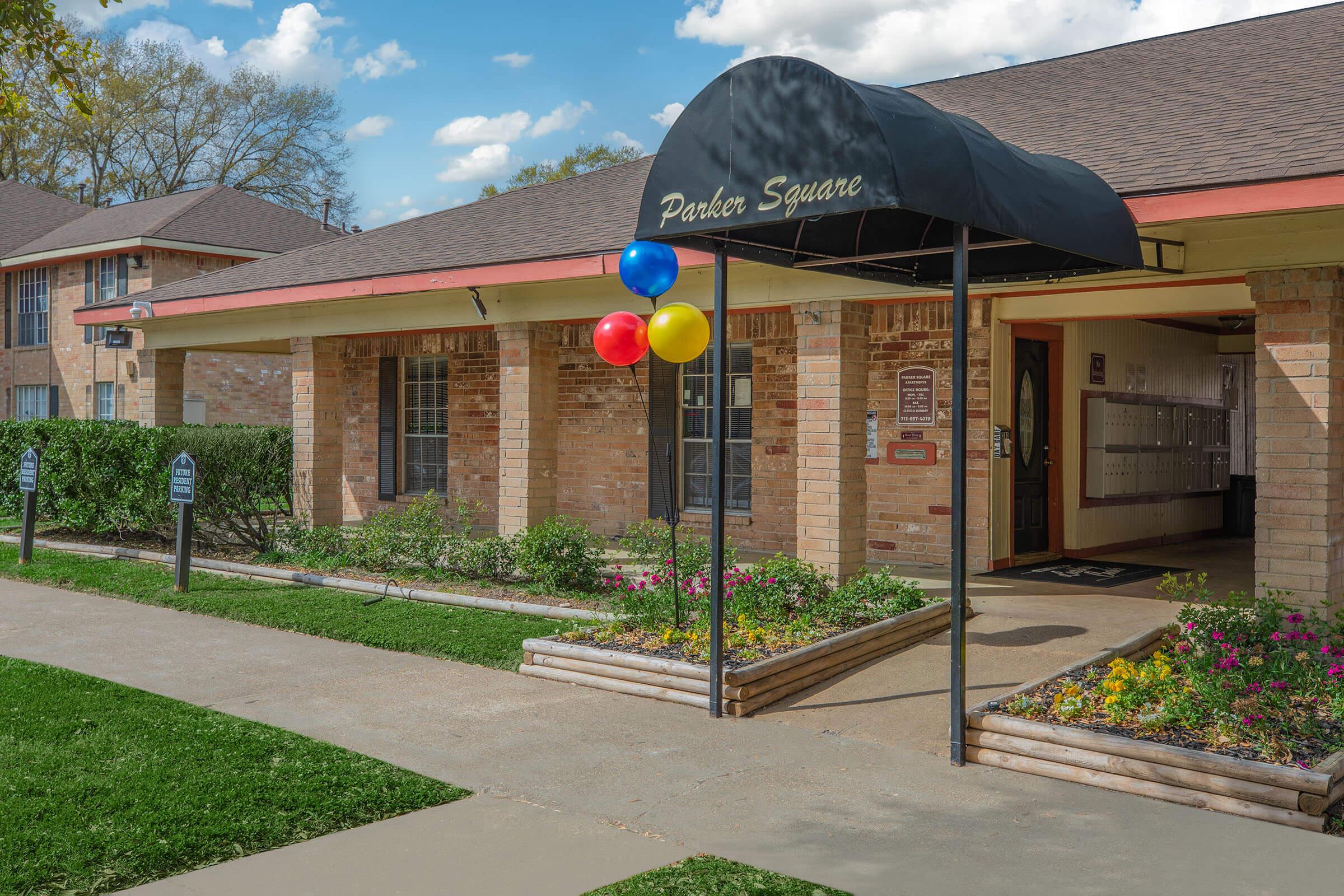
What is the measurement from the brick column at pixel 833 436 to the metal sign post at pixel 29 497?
873 centimetres

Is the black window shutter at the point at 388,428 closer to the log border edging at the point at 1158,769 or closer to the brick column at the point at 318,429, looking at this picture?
the brick column at the point at 318,429

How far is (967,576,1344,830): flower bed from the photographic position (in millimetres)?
4875

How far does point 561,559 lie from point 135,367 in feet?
60.2

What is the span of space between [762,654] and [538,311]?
5.58 m

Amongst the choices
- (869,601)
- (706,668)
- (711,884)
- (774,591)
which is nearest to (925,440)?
(869,601)

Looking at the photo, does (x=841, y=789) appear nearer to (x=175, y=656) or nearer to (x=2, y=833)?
(x=2, y=833)

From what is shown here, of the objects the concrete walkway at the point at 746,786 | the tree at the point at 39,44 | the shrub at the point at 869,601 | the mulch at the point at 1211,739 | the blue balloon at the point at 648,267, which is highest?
the tree at the point at 39,44

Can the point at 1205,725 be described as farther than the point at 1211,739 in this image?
Yes

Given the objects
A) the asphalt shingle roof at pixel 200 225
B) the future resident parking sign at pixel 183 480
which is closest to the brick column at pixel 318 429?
the future resident parking sign at pixel 183 480

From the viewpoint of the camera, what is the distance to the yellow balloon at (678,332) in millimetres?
7715

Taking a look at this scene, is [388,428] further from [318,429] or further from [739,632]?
[739,632]

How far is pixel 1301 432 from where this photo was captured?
7.32m

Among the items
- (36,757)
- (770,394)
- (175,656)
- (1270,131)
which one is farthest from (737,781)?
(770,394)

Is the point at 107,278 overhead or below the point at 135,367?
overhead
